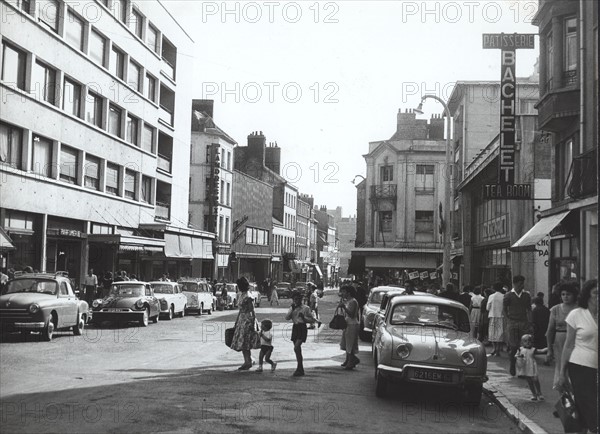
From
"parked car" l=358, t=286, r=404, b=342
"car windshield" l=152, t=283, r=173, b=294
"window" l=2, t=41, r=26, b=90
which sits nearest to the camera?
"parked car" l=358, t=286, r=404, b=342

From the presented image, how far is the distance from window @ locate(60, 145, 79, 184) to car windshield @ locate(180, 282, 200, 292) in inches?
262

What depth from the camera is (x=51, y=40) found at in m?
27.8

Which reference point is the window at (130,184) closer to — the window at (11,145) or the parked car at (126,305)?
the window at (11,145)

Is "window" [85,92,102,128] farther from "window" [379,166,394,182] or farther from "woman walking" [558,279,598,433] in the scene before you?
"window" [379,166,394,182]

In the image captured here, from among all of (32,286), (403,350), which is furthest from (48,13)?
(403,350)

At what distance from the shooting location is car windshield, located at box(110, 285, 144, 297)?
2331 cm

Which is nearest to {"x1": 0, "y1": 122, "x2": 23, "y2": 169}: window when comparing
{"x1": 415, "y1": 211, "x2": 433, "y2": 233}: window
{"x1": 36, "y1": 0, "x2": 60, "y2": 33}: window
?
{"x1": 36, "y1": 0, "x2": 60, "y2": 33}: window

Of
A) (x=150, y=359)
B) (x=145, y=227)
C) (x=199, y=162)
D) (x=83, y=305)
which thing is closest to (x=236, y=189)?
(x=199, y=162)

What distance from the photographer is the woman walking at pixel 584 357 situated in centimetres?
687

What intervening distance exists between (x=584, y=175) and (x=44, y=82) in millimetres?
20835

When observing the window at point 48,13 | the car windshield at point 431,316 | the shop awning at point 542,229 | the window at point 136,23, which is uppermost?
the window at point 136,23

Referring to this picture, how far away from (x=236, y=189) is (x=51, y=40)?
3723 centimetres

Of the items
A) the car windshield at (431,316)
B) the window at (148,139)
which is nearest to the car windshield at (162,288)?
the window at (148,139)

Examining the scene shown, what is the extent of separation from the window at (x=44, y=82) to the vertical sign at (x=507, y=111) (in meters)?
16.6
